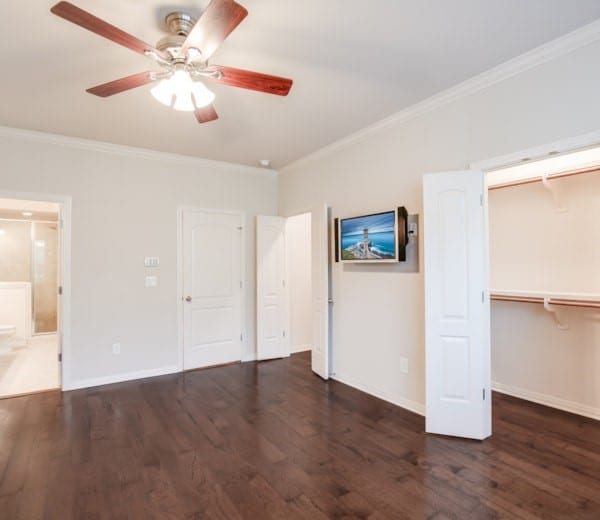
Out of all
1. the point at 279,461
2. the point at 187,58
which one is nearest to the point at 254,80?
the point at 187,58

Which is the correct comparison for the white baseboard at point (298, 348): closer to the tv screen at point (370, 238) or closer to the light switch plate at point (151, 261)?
the tv screen at point (370, 238)

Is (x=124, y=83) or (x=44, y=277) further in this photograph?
(x=44, y=277)

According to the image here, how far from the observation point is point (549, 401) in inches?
132

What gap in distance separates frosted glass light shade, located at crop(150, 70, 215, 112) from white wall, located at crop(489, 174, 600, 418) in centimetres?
316

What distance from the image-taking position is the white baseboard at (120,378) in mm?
3930

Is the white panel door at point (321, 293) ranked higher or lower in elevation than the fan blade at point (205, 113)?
→ lower

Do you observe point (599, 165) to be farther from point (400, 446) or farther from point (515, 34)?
point (400, 446)

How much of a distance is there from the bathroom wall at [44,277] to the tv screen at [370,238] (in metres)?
5.97

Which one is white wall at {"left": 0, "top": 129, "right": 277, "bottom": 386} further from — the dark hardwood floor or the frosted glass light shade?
the frosted glass light shade

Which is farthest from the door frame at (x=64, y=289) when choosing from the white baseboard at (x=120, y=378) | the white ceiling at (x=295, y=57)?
the white ceiling at (x=295, y=57)

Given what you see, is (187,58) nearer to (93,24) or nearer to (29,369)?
(93,24)

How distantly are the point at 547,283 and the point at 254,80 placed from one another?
3.26 metres

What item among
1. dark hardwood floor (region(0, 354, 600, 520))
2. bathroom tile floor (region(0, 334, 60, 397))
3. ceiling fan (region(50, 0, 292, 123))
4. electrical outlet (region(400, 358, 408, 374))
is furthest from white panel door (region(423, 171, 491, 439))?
bathroom tile floor (region(0, 334, 60, 397))

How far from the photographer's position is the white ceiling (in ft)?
6.58
